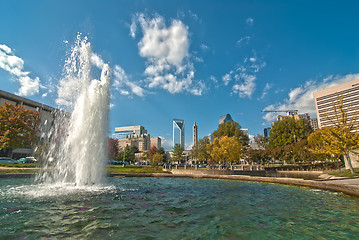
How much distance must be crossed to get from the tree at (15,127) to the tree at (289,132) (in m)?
58.2

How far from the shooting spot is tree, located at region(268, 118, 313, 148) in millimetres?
50250

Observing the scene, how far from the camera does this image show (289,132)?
53125 millimetres

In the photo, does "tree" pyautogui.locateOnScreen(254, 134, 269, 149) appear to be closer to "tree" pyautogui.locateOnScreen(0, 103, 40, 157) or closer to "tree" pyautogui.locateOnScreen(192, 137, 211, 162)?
"tree" pyautogui.locateOnScreen(192, 137, 211, 162)

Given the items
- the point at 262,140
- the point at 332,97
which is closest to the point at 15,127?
the point at 262,140

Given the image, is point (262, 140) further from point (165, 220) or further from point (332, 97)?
point (332, 97)

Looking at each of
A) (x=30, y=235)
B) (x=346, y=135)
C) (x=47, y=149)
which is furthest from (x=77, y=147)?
(x=346, y=135)

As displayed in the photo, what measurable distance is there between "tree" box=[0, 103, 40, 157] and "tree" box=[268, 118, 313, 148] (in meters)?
58.2

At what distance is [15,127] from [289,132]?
63.4 m

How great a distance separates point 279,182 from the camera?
747 inches

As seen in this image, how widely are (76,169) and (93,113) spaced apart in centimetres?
432

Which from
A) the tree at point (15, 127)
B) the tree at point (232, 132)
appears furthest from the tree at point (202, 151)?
the tree at point (15, 127)

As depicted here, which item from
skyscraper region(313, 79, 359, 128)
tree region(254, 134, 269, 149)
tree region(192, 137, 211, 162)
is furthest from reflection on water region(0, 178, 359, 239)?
skyscraper region(313, 79, 359, 128)

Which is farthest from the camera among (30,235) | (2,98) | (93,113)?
(2,98)

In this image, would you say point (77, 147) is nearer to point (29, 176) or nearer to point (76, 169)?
point (76, 169)
